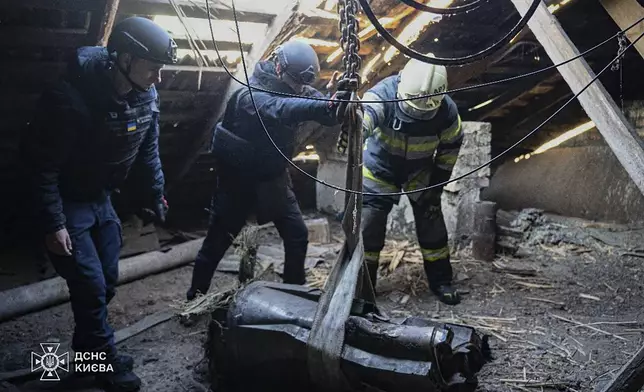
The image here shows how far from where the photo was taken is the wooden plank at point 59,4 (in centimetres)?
327

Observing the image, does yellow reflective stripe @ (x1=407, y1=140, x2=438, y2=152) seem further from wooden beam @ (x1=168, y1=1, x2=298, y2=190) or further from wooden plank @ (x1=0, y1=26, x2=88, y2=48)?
wooden plank @ (x1=0, y1=26, x2=88, y2=48)

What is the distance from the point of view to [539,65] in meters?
6.30

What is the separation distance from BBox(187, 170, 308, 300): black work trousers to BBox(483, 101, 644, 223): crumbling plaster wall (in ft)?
14.3

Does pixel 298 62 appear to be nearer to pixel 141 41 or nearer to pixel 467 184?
pixel 141 41

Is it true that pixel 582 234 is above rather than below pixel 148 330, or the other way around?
above

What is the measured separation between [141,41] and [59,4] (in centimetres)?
97

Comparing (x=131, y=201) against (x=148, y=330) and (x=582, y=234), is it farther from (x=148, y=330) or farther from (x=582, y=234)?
(x=582, y=234)

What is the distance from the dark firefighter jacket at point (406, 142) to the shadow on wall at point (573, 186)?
10.9 ft

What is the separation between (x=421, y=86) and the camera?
378 centimetres

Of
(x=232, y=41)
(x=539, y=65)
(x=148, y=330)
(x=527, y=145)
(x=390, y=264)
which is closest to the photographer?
(x=148, y=330)

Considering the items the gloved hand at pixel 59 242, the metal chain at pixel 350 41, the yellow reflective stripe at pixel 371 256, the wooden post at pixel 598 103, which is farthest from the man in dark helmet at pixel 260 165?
the wooden post at pixel 598 103

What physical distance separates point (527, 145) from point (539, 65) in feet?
5.24

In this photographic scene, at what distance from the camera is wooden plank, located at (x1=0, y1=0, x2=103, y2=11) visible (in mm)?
3270

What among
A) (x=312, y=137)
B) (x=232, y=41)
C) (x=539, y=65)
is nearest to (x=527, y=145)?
(x=539, y=65)
